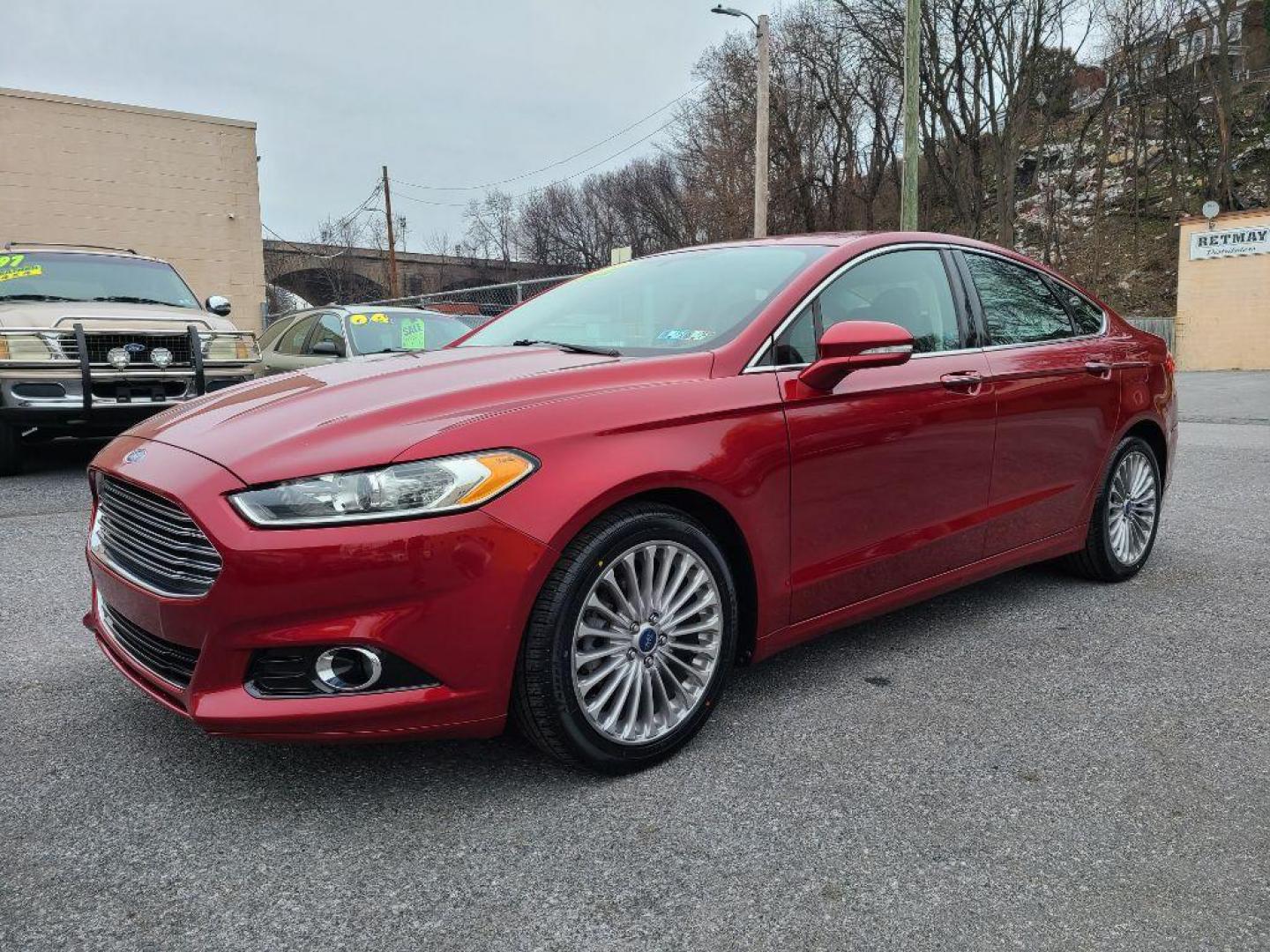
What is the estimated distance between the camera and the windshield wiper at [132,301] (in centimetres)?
771

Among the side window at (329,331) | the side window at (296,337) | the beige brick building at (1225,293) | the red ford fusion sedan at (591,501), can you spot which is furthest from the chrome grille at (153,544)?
the beige brick building at (1225,293)

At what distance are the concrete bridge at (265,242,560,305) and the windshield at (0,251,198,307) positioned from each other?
34.5 metres

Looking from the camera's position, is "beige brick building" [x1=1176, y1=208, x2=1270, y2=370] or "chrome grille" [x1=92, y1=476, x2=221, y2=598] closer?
"chrome grille" [x1=92, y1=476, x2=221, y2=598]

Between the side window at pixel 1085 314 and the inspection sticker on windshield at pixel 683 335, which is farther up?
the side window at pixel 1085 314

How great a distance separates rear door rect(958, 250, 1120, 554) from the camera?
11.9 ft

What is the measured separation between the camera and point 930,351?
3412 mm

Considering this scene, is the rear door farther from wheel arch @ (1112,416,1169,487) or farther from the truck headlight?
the truck headlight

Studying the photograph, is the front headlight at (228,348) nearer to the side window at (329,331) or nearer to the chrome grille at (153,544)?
the side window at (329,331)

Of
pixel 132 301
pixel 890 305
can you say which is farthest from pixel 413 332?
pixel 890 305

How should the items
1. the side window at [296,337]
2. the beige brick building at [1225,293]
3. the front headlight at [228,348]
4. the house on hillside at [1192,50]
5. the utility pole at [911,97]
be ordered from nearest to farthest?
the front headlight at [228,348] < the side window at [296,337] < the utility pole at [911,97] < the beige brick building at [1225,293] < the house on hillside at [1192,50]

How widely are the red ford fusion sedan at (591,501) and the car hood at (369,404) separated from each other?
10mm

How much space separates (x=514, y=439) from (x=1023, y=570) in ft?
10.7

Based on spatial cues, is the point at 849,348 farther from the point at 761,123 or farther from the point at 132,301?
the point at 761,123

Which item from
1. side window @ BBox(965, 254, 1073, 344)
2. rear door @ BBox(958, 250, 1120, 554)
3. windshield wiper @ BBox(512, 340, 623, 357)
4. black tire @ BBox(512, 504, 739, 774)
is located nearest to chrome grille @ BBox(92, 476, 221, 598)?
black tire @ BBox(512, 504, 739, 774)
